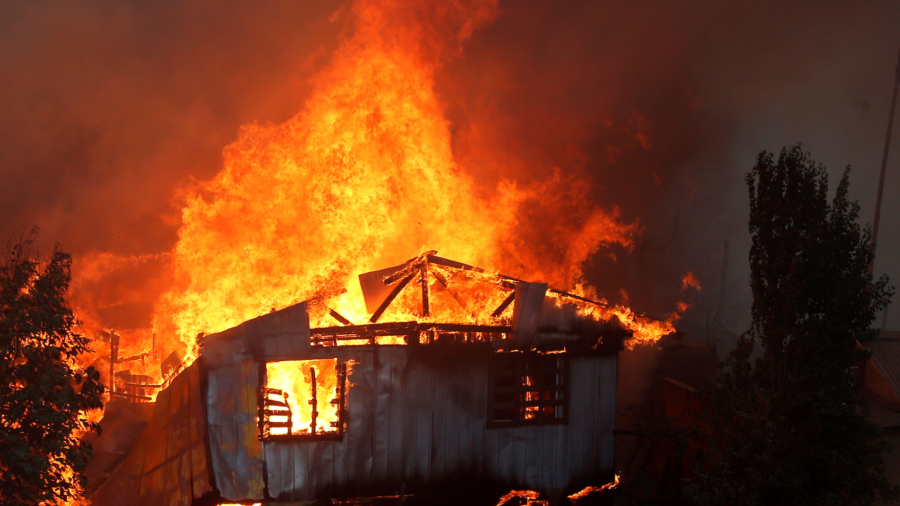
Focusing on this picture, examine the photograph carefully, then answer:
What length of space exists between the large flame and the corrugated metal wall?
5.37 meters

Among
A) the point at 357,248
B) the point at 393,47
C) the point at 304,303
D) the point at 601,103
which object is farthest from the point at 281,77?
the point at 304,303

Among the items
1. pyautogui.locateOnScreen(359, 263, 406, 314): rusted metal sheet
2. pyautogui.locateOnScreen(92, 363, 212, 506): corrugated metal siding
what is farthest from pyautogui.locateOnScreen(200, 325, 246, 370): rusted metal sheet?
pyautogui.locateOnScreen(359, 263, 406, 314): rusted metal sheet

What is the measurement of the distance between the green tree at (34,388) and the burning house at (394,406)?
1959mm

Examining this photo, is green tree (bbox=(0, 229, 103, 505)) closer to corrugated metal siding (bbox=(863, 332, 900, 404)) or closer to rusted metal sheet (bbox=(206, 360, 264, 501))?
rusted metal sheet (bbox=(206, 360, 264, 501))

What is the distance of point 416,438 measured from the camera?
405 inches

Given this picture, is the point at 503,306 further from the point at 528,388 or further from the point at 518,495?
the point at 518,495

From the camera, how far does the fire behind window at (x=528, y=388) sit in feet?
35.2

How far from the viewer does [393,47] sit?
57.9ft

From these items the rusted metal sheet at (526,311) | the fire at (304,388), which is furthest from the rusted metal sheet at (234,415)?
the rusted metal sheet at (526,311)

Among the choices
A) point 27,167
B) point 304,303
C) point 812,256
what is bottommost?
point 304,303

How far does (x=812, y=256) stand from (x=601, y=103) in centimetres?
2227

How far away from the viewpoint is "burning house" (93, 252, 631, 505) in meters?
9.54

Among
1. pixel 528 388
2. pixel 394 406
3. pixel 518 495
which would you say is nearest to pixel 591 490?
pixel 518 495

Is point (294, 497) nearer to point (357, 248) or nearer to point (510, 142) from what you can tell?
point (357, 248)
